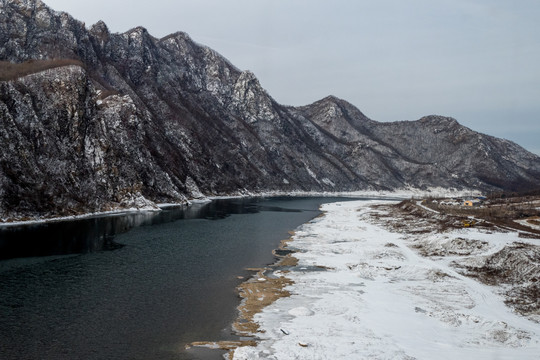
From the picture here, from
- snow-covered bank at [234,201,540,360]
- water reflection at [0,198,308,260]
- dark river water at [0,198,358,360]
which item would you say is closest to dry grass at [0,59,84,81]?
water reflection at [0,198,308,260]

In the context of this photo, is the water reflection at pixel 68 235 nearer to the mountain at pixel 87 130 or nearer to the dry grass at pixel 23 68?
the mountain at pixel 87 130

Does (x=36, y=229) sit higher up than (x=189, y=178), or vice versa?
(x=189, y=178)

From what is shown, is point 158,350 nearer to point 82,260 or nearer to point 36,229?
point 82,260

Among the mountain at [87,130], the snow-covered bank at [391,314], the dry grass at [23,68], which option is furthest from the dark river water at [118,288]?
the dry grass at [23,68]

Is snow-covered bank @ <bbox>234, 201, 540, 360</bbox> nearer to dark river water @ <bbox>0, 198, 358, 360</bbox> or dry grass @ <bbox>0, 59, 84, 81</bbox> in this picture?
dark river water @ <bbox>0, 198, 358, 360</bbox>

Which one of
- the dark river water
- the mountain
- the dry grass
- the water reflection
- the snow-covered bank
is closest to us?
the snow-covered bank

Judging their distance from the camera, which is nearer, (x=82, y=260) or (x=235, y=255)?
(x=82, y=260)

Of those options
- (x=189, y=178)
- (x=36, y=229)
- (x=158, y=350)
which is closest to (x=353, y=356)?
(x=158, y=350)

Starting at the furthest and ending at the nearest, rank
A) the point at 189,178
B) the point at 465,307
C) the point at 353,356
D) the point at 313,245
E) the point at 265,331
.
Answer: the point at 189,178, the point at 313,245, the point at 465,307, the point at 265,331, the point at 353,356
